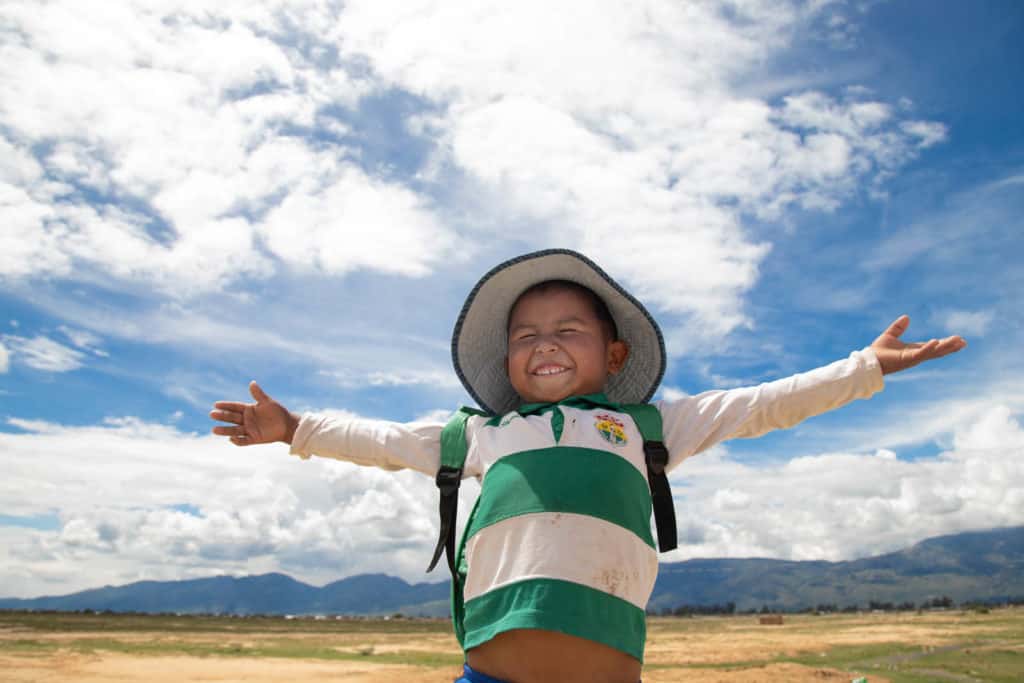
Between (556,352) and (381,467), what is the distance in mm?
1074

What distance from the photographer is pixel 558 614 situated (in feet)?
9.21

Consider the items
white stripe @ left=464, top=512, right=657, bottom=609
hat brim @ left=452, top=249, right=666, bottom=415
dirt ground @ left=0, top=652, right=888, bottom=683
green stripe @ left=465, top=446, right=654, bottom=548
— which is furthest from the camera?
dirt ground @ left=0, top=652, right=888, bottom=683

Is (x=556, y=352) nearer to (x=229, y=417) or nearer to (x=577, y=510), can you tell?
(x=577, y=510)

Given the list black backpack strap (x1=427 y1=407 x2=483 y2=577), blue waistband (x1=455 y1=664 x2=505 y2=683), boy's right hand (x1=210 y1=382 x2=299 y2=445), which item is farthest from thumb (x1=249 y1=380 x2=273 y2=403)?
blue waistband (x1=455 y1=664 x2=505 y2=683)

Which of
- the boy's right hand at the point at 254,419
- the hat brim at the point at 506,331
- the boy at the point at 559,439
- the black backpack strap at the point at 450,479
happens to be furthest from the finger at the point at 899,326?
the boy's right hand at the point at 254,419

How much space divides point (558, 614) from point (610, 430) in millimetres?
864

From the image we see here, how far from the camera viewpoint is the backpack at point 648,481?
11.0 ft

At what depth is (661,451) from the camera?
134 inches

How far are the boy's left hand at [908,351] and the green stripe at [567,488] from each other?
1.21 meters

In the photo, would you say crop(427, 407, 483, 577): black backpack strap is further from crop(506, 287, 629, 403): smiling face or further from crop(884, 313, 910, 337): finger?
crop(884, 313, 910, 337): finger

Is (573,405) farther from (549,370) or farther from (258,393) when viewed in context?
(258,393)

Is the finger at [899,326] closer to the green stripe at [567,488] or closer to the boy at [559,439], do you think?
the boy at [559,439]

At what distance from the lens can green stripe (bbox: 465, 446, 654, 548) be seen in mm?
3029

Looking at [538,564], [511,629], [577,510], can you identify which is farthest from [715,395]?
[511,629]
